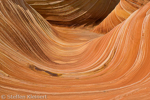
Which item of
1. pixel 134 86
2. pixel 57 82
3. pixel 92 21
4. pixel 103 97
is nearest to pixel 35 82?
pixel 57 82

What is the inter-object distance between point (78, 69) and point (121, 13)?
2375mm

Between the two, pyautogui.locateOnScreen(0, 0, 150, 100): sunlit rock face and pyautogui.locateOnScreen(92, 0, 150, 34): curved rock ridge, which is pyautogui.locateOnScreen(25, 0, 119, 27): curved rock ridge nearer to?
pyautogui.locateOnScreen(92, 0, 150, 34): curved rock ridge

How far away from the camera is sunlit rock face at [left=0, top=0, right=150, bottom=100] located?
2.94 ft

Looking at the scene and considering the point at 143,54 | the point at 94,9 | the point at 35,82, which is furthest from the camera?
the point at 94,9

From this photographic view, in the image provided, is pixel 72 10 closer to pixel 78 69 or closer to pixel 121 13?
pixel 121 13

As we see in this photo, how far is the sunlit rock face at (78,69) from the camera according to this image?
90 centimetres

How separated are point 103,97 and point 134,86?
171mm

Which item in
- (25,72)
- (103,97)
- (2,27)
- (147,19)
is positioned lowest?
(103,97)

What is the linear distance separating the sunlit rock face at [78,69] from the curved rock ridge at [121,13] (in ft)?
5.88

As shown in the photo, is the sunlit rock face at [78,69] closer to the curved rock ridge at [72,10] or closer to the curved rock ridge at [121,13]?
the curved rock ridge at [121,13]

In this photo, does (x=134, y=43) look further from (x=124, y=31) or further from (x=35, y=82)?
(x=35, y=82)

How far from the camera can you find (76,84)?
41.5 inches

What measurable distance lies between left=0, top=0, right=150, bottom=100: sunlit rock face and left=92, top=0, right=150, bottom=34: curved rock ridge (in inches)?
70.6

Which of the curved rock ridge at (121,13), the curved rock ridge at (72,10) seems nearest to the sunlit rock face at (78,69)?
the curved rock ridge at (121,13)
